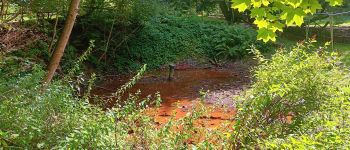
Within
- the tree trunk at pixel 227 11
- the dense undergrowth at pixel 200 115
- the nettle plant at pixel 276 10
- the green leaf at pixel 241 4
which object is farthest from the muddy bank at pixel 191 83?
the green leaf at pixel 241 4

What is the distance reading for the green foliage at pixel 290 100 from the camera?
455 centimetres

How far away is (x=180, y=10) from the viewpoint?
18.7 meters

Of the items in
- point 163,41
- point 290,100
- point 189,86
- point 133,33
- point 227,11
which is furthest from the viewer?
point 227,11

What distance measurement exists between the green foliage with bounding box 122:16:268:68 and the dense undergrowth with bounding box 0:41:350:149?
811cm

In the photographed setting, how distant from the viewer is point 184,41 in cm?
1516

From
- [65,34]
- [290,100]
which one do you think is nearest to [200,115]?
[290,100]

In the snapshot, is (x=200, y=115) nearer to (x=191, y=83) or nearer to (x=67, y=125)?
(x=67, y=125)

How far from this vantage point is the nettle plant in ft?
9.08

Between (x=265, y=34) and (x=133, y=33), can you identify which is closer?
(x=265, y=34)

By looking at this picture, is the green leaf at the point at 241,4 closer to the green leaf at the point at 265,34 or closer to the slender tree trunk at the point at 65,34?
the green leaf at the point at 265,34

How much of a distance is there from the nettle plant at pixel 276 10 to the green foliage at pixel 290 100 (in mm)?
1391

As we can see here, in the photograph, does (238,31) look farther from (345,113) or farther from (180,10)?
(345,113)

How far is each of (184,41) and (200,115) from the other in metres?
10.9

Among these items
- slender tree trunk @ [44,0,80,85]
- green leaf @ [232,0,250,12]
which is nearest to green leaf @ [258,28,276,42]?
green leaf @ [232,0,250,12]
